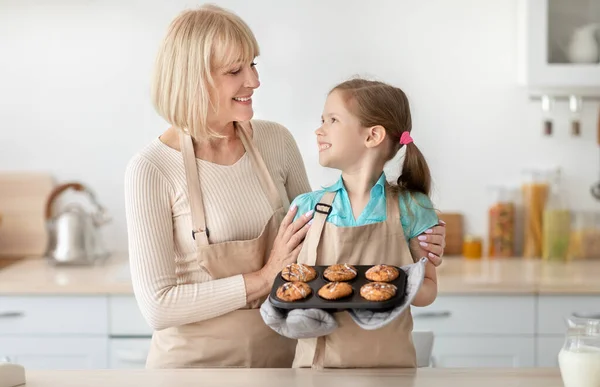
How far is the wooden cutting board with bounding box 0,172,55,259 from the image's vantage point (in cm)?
326

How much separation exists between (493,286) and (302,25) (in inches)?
47.1

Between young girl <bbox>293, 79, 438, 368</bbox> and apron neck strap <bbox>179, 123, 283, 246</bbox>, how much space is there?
5.1 inches

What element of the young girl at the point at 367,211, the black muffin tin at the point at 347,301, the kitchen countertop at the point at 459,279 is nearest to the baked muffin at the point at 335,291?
the black muffin tin at the point at 347,301

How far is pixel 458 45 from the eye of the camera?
10.6ft

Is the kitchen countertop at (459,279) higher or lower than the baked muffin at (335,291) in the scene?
lower

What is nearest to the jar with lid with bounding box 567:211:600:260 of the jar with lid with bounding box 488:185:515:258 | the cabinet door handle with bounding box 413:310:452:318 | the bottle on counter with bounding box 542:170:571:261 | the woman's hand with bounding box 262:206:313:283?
the bottle on counter with bounding box 542:170:571:261

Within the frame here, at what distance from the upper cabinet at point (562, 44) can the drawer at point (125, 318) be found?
1.54m

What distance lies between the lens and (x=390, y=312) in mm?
1486

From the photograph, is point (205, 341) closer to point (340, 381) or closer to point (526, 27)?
point (340, 381)

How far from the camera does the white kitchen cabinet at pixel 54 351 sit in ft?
9.17

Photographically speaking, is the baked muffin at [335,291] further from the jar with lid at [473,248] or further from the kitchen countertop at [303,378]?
the jar with lid at [473,248]

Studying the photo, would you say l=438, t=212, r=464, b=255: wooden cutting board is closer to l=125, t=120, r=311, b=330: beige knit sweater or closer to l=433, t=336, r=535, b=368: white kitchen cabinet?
l=433, t=336, r=535, b=368: white kitchen cabinet

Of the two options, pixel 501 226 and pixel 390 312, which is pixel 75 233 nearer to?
pixel 501 226

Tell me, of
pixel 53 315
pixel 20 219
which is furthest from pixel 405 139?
pixel 20 219
